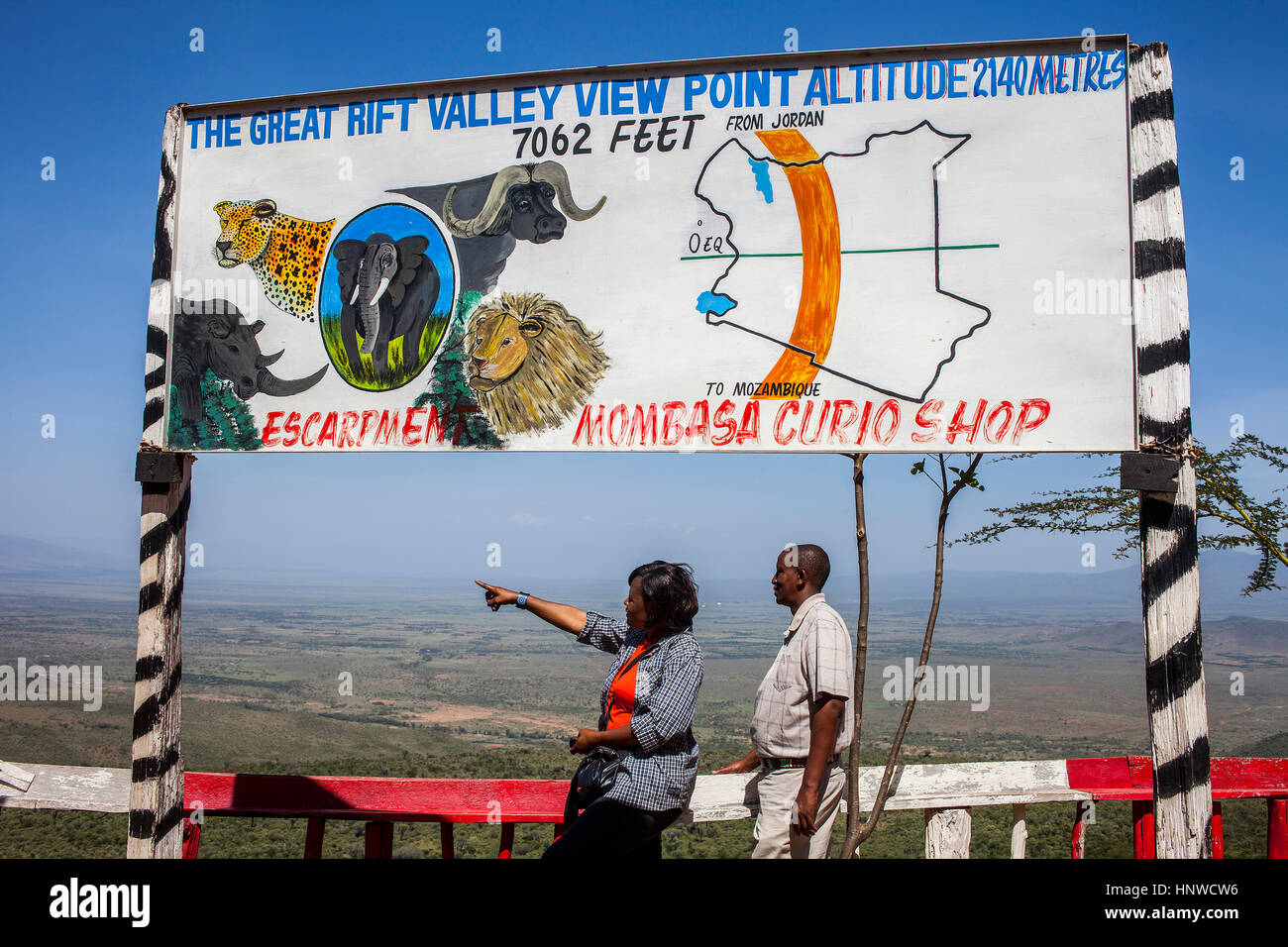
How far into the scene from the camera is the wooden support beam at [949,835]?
14.7ft

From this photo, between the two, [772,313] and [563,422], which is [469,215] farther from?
[772,313]

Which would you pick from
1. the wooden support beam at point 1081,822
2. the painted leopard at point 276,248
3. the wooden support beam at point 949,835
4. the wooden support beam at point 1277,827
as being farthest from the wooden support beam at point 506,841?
the wooden support beam at point 1277,827

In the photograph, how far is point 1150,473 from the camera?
12.3 ft

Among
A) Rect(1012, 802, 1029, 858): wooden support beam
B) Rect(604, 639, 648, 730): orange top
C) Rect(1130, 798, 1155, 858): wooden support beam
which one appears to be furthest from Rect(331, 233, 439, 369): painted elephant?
Rect(1130, 798, 1155, 858): wooden support beam

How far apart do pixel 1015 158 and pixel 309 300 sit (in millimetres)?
3497

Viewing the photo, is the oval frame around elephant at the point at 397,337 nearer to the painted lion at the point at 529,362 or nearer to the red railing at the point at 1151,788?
the painted lion at the point at 529,362

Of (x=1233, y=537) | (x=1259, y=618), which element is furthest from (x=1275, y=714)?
(x=1233, y=537)

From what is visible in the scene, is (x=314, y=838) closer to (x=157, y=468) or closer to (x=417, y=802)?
(x=417, y=802)

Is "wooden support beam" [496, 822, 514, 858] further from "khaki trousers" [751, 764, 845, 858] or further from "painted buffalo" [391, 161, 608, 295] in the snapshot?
"painted buffalo" [391, 161, 608, 295]

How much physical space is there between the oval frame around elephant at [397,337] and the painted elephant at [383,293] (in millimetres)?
15

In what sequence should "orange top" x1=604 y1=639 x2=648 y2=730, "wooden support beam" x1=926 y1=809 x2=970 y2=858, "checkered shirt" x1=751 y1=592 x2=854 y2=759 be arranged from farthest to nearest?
1. "wooden support beam" x1=926 y1=809 x2=970 y2=858
2. "checkered shirt" x1=751 y1=592 x2=854 y2=759
3. "orange top" x1=604 y1=639 x2=648 y2=730

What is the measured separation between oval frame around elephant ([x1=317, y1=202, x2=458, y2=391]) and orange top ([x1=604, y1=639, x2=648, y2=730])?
73.3 inches

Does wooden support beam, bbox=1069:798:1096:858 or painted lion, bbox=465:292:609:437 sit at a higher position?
painted lion, bbox=465:292:609:437

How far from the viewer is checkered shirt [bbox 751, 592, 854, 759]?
Answer: 3768mm
